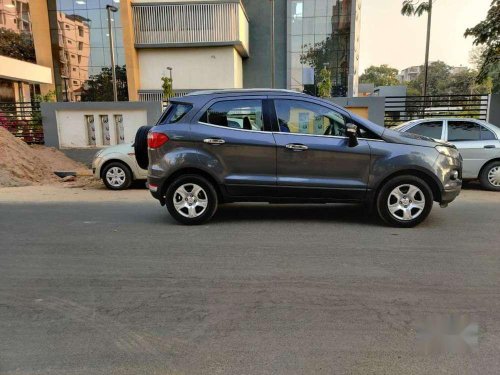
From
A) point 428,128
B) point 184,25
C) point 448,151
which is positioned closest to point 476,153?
point 428,128

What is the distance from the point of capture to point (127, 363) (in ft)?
9.39

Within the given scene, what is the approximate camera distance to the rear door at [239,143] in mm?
5984

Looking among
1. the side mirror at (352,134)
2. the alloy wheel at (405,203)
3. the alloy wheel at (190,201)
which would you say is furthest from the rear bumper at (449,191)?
the alloy wheel at (190,201)

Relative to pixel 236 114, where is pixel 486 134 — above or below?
below

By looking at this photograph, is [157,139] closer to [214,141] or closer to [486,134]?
[214,141]

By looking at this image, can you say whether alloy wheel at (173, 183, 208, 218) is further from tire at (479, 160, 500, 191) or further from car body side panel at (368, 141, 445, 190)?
tire at (479, 160, 500, 191)

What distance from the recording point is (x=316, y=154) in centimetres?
596

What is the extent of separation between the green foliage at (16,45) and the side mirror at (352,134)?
2923 cm

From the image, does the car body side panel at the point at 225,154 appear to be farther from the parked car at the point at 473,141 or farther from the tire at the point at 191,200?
the parked car at the point at 473,141

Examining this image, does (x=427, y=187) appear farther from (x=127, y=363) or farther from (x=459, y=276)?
(x=127, y=363)

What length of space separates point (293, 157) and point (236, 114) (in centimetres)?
101

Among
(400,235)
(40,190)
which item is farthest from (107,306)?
(40,190)

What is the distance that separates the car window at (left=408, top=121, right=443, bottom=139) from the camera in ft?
30.8

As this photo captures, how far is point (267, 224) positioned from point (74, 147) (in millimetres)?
9665
